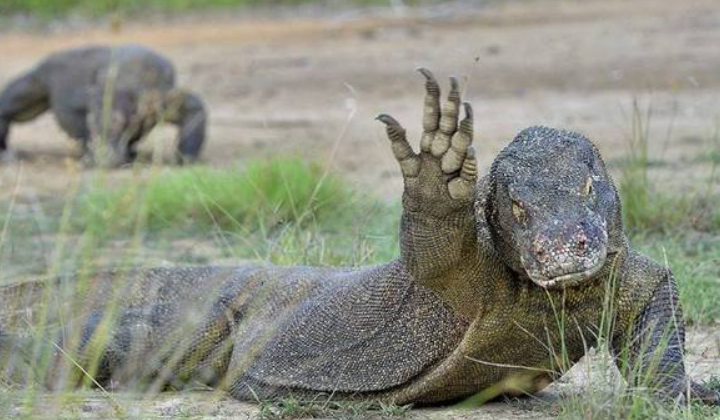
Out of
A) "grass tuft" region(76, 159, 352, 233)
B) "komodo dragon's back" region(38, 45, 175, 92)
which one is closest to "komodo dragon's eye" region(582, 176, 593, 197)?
"grass tuft" region(76, 159, 352, 233)

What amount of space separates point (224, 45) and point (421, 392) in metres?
15.1

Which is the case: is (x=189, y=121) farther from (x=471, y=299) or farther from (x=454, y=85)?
(x=454, y=85)

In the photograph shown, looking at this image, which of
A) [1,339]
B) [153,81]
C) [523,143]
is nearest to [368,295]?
[523,143]

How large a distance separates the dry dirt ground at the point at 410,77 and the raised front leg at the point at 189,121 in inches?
8.8

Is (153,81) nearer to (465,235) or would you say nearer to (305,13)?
Result: (465,235)

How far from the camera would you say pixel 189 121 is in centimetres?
1232

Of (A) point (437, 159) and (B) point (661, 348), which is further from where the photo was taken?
(B) point (661, 348)

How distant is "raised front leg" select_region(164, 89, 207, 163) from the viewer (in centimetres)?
1212

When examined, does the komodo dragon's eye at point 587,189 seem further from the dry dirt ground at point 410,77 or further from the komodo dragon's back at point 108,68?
the komodo dragon's back at point 108,68

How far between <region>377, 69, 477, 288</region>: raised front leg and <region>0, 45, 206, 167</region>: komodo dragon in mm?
7233

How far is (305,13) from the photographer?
947 inches

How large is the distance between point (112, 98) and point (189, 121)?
1.76 ft

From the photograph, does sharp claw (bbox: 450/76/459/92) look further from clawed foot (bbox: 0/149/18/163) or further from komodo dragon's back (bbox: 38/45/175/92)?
clawed foot (bbox: 0/149/18/163)

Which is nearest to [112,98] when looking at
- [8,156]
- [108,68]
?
[108,68]
